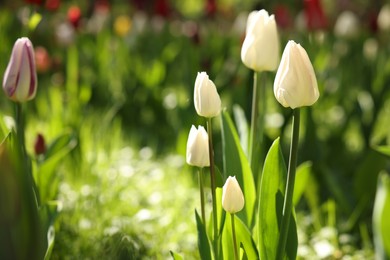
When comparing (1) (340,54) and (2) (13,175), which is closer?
(2) (13,175)

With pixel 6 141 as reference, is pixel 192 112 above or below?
below

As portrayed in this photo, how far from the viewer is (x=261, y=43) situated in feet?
5.81

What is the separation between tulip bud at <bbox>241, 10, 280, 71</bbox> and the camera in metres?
1.76

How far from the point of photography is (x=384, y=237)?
1801mm

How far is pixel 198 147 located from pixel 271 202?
228 millimetres

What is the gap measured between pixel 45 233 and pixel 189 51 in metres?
1.83

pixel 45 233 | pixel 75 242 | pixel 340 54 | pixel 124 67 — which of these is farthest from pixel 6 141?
pixel 340 54

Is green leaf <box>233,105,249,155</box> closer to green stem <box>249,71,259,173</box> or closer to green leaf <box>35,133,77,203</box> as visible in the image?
green stem <box>249,71,259,173</box>

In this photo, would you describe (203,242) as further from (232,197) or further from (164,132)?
(164,132)

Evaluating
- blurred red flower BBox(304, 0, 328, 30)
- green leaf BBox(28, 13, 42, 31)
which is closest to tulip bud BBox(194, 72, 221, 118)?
green leaf BBox(28, 13, 42, 31)

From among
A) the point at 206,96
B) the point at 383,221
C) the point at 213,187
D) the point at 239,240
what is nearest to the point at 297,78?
the point at 206,96

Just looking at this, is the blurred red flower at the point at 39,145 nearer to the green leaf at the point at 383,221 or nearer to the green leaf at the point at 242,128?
the green leaf at the point at 242,128

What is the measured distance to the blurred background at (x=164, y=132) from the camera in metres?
2.48

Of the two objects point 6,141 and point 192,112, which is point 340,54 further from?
point 6,141
